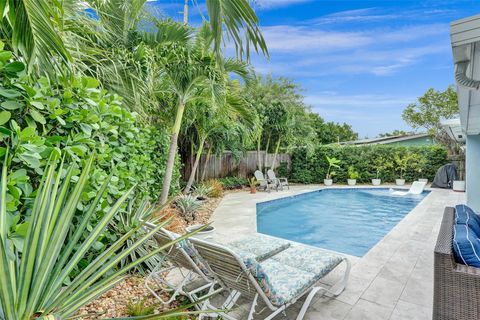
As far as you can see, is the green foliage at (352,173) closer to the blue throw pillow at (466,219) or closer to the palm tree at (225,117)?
the palm tree at (225,117)

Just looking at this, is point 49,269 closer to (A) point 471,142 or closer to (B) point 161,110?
(B) point 161,110

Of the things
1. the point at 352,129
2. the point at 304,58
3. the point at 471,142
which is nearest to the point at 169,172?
the point at 471,142

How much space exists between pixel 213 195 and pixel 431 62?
20.5 meters

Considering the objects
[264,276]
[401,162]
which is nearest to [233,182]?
[401,162]

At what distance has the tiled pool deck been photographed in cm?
303

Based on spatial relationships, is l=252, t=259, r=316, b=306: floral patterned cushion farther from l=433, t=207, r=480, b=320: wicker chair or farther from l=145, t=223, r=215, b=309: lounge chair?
l=433, t=207, r=480, b=320: wicker chair

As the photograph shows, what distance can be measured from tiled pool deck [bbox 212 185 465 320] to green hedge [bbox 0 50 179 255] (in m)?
2.72

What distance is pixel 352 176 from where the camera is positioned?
15.8 metres

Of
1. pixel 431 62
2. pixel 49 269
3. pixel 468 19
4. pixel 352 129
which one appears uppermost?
pixel 431 62

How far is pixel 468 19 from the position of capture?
1.90 m

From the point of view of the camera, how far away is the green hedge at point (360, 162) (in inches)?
591

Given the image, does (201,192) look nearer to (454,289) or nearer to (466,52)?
(454,289)

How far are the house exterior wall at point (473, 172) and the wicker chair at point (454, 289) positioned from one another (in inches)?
216

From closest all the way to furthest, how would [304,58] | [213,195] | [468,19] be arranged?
1. [468,19]
2. [213,195]
3. [304,58]
